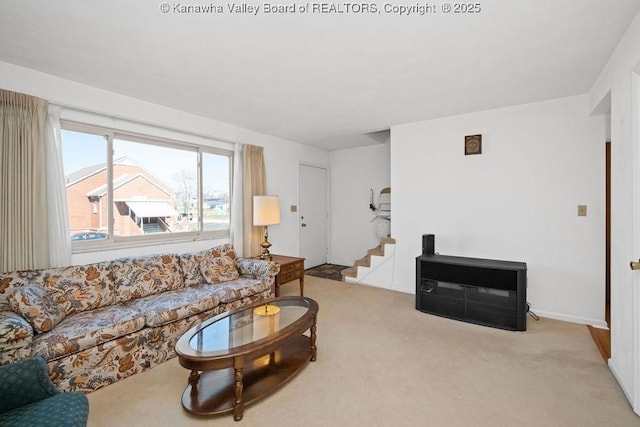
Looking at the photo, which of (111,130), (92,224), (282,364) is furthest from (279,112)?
(282,364)

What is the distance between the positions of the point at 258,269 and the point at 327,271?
2331 mm

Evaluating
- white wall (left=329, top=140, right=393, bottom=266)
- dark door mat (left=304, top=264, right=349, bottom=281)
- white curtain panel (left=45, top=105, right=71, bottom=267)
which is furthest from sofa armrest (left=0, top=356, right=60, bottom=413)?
white wall (left=329, top=140, right=393, bottom=266)

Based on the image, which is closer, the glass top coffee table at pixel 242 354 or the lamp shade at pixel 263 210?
the glass top coffee table at pixel 242 354

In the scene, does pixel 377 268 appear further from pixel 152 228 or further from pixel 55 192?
pixel 55 192

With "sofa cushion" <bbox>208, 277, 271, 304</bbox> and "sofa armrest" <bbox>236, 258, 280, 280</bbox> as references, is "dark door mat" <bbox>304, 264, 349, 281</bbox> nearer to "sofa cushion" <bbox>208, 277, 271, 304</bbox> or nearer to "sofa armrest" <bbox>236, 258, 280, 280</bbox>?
"sofa armrest" <bbox>236, 258, 280, 280</bbox>

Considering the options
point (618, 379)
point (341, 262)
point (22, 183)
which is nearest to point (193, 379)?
point (22, 183)

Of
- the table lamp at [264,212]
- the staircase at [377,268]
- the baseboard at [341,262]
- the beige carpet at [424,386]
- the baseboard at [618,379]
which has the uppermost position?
the table lamp at [264,212]

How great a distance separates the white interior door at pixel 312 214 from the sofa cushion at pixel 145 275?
262 centimetres

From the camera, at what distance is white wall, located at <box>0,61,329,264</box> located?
99.9 inches

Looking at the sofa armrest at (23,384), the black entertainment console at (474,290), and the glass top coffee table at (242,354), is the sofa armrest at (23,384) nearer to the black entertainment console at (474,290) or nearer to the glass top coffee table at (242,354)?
the glass top coffee table at (242,354)

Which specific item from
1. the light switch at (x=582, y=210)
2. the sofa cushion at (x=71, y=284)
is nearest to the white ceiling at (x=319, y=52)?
the light switch at (x=582, y=210)

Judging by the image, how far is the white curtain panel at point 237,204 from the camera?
4.14 metres

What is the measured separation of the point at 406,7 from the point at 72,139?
10.2 ft

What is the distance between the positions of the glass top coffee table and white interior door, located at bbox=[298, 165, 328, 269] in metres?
3.08
